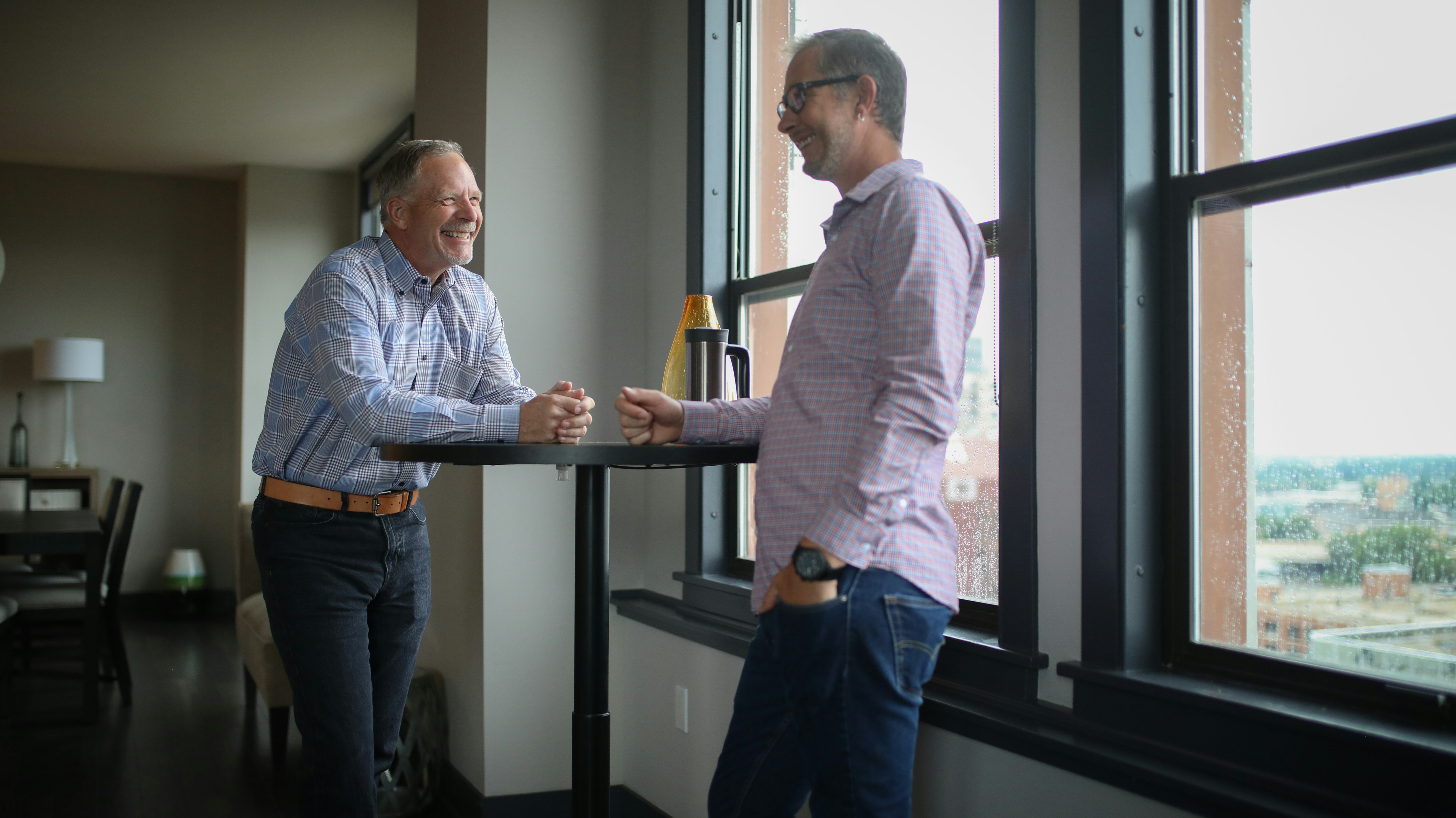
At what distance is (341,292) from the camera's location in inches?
72.7

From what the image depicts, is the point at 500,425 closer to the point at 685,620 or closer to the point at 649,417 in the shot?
the point at 649,417

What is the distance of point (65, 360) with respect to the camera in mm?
6789

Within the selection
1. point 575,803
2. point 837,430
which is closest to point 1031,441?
point 837,430

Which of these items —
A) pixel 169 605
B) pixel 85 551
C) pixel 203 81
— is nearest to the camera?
pixel 85 551

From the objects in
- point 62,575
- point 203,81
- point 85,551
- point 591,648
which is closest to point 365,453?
point 591,648

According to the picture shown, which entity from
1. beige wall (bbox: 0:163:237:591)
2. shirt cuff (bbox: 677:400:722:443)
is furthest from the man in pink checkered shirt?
beige wall (bbox: 0:163:237:591)

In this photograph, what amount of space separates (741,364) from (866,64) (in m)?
0.68

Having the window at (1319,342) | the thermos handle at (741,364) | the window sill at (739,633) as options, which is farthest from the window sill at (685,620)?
the window at (1319,342)

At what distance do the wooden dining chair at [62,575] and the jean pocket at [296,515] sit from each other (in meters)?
3.08

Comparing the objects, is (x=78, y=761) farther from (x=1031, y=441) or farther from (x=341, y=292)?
(x=1031, y=441)

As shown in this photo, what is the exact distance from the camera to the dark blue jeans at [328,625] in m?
1.85

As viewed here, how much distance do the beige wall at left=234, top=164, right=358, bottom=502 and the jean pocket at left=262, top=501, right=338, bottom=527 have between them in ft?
18.3

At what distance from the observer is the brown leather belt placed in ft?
6.21

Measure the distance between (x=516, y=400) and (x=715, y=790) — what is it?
94cm
